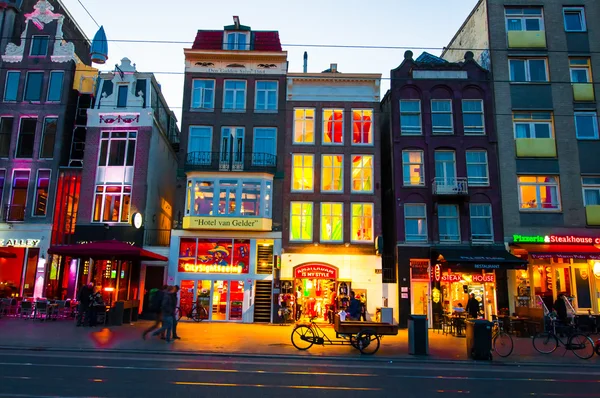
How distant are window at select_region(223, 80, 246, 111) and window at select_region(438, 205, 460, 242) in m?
13.3

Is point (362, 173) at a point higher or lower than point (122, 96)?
lower

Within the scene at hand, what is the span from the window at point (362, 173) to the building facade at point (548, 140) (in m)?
7.47

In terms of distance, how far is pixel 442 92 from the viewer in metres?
26.8

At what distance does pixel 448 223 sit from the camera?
83.1 ft

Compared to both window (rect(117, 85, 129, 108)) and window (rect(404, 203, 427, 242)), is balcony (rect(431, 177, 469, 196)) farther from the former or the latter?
window (rect(117, 85, 129, 108))

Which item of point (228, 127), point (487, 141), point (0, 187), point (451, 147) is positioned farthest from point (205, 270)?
point (487, 141)

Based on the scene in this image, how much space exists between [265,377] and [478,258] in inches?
635

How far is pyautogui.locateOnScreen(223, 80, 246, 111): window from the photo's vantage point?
89.9ft

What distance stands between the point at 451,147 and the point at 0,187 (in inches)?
1049

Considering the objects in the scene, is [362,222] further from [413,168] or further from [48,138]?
[48,138]

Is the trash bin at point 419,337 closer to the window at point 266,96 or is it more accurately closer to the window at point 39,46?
the window at point 266,96

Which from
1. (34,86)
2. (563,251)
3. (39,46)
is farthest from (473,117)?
(39,46)

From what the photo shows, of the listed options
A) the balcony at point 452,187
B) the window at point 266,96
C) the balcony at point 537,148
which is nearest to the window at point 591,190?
the balcony at point 537,148

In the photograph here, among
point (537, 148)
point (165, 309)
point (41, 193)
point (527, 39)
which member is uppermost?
point (527, 39)
